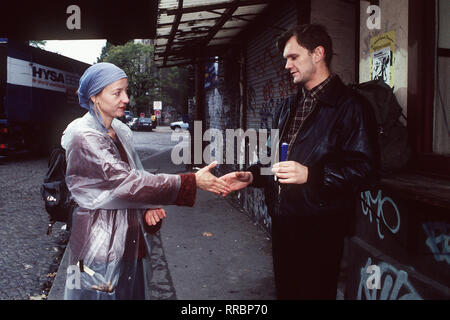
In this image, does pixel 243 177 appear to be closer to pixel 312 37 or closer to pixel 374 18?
pixel 312 37

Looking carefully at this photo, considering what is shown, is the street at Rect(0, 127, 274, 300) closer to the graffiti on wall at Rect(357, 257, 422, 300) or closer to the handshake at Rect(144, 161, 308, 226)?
the graffiti on wall at Rect(357, 257, 422, 300)

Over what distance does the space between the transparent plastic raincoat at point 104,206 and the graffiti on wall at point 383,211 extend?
1866 millimetres

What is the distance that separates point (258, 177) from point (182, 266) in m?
2.46

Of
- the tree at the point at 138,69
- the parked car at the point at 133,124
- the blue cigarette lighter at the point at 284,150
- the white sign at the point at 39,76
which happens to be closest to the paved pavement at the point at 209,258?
the blue cigarette lighter at the point at 284,150

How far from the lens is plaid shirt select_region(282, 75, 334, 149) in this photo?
240 centimetres

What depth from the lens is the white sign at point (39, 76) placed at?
14.3 metres

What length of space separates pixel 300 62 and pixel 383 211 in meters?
1.62

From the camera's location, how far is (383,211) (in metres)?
3.37

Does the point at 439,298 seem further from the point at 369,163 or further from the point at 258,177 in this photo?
the point at 258,177

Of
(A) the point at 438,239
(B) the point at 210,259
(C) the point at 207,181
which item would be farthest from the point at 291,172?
(B) the point at 210,259

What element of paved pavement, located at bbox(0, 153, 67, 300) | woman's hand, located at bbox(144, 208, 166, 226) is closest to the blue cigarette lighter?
woman's hand, located at bbox(144, 208, 166, 226)

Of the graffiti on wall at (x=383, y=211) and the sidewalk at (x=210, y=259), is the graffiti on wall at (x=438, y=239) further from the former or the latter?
the sidewalk at (x=210, y=259)

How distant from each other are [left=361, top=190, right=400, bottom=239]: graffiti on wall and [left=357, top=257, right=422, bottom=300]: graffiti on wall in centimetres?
29
